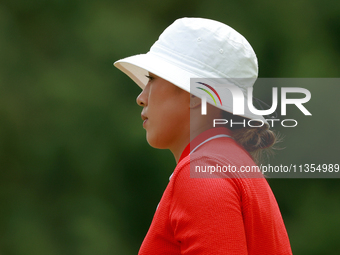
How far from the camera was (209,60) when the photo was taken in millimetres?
823

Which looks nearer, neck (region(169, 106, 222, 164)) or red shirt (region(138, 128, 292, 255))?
red shirt (region(138, 128, 292, 255))

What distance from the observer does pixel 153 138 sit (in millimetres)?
861

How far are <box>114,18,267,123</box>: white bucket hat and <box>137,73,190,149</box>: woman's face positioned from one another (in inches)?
1.7

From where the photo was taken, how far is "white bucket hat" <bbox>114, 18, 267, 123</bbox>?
82 cm

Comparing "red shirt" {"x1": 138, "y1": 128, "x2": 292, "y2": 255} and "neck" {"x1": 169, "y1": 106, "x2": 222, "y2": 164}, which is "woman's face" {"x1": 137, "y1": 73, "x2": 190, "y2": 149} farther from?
"red shirt" {"x1": 138, "y1": 128, "x2": 292, "y2": 255}

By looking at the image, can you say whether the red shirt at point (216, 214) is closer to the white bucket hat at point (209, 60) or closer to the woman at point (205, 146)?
the woman at point (205, 146)

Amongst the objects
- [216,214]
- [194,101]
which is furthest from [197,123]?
[216,214]

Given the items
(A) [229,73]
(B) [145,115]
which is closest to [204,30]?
(A) [229,73]

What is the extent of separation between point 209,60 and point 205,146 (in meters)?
0.20

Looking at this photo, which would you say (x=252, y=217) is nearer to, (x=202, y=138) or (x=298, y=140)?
(x=202, y=138)

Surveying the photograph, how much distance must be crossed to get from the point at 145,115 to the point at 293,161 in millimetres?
1970

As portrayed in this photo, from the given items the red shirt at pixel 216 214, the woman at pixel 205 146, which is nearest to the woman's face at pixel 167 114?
the woman at pixel 205 146

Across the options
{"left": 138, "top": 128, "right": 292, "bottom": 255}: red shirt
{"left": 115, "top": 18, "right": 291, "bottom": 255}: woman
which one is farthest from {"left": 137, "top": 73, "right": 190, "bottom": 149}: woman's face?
{"left": 138, "top": 128, "right": 292, "bottom": 255}: red shirt

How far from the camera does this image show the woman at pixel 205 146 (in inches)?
23.9
